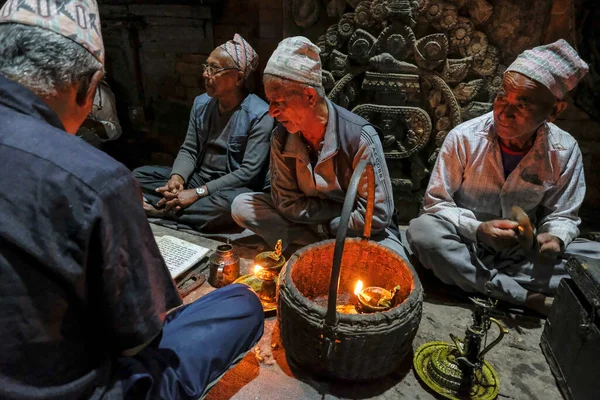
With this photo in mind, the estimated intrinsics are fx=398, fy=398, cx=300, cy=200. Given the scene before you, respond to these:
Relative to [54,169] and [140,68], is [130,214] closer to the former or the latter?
[54,169]

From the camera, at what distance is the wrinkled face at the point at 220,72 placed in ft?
11.5

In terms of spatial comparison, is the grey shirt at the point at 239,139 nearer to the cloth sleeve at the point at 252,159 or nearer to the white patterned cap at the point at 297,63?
the cloth sleeve at the point at 252,159

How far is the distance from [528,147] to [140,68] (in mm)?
4468

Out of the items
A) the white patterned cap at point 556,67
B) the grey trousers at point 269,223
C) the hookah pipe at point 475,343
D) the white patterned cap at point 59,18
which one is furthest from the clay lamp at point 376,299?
the white patterned cap at point 59,18

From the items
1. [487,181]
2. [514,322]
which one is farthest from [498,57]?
[514,322]

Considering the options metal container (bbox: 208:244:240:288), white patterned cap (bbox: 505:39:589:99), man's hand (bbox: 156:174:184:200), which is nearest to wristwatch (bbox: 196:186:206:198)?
man's hand (bbox: 156:174:184:200)

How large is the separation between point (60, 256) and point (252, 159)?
265 centimetres

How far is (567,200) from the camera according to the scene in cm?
267

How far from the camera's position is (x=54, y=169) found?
1.06m

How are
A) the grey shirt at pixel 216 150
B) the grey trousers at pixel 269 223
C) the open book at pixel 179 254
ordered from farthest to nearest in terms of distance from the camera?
the grey shirt at pixel 216 150, the grey trousers at pixel 269 223, the open book at pixel 179 254

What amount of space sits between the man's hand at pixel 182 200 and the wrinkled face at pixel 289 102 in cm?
136

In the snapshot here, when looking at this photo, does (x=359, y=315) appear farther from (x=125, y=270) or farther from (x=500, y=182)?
(x=500, y=182)

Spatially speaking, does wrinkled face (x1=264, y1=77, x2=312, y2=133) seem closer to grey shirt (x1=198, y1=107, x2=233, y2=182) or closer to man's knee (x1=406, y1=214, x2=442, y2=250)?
man's knee (x1=406, y1=214, x2=442, y2=250)

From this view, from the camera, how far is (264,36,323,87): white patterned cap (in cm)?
253
